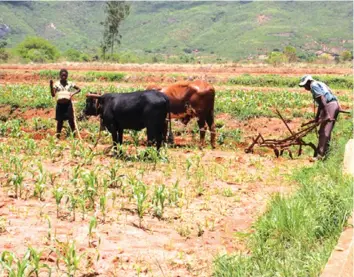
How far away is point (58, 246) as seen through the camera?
16.6 ft

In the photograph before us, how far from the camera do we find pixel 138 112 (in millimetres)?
10062

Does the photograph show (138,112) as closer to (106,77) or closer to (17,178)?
(17,178)

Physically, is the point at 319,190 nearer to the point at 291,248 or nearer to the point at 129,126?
the point at 291,248

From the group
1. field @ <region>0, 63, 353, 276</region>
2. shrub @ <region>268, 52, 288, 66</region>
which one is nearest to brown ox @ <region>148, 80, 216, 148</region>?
field @ <region>0, 63, 353, 276</region>

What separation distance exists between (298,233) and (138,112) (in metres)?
5.36

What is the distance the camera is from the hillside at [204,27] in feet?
439

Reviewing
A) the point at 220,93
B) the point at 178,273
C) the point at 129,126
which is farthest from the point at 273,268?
the point at 220,93

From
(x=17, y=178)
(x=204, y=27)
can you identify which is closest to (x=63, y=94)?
(x=17, y=178)

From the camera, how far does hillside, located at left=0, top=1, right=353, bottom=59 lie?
133875 mm

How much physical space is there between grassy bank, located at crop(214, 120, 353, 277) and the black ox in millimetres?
3630

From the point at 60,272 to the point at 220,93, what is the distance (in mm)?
17016

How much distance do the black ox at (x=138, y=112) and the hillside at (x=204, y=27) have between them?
11630cm

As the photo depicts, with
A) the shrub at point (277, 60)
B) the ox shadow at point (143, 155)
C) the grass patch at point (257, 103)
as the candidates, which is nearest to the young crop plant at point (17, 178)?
the ox shadow at point (143, 155)

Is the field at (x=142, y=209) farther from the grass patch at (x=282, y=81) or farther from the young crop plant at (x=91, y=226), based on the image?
the grass patch at (x=282, y=81)
